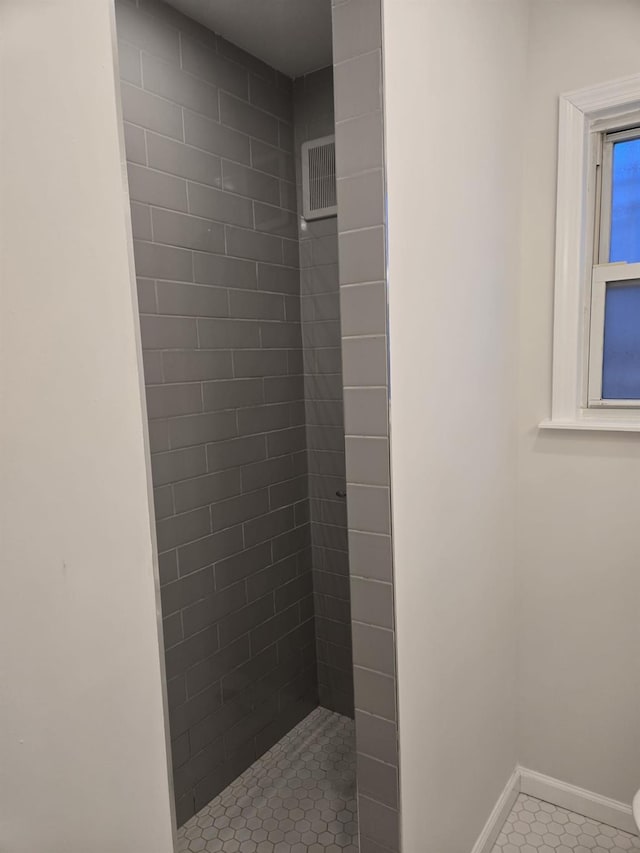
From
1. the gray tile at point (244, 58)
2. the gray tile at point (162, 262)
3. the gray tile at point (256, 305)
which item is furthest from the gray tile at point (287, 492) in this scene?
the gray tile at point (244, 58)

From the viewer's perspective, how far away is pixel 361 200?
1.12m

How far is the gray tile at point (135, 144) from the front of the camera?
163 cm

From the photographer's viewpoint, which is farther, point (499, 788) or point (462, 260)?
point (499, 788)

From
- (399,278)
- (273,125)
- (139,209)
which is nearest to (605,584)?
(399,278)

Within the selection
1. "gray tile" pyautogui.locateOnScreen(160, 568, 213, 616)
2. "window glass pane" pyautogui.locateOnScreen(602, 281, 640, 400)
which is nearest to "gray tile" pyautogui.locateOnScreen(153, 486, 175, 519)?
"gray tile" pyautogui.locateOnScreen(160, 568, 213, 616)

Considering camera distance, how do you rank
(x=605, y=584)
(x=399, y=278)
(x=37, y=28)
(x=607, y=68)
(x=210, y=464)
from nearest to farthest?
1. (x=37, y=28)
2. (x=399, y=278)
3. (x=607, y=68)
4. (x=605, y=584)
5. (x=210, y=464)

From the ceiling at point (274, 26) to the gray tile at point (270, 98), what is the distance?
0.27 feet

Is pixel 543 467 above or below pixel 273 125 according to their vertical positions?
below

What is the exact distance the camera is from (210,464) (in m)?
1.93

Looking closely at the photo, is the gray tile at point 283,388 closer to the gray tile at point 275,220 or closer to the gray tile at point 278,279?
the gray tile at point 278,279

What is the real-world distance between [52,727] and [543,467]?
1601 mm

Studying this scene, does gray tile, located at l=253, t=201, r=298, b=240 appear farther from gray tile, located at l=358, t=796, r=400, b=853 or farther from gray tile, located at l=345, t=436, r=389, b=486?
gray tile, located at l=358, t=796, r=400, b=853

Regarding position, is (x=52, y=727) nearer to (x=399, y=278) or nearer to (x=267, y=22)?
(x=399, y=278)

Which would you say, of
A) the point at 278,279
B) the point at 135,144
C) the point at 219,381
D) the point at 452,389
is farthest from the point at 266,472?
the point at 135,144
